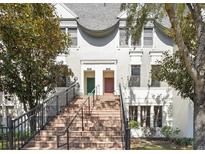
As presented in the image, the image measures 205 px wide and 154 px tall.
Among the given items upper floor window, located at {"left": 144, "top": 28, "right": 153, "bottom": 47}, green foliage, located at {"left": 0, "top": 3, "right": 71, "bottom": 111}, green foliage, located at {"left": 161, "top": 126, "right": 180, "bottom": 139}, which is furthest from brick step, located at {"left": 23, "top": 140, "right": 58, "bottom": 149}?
upper floor window, located at {"left": 144, "top": 28, "right": 153, "bottom": 47}

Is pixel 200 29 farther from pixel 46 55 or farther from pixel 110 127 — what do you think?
pixel 46 55

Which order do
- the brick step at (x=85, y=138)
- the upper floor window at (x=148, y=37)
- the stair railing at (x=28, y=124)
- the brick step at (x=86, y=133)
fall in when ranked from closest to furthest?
the stair railing at (x=28, y=124) → the brick step at (x=85, y=138) → the brick step at (x=86, y=133) → the upper floor window at (x=148, y=37)

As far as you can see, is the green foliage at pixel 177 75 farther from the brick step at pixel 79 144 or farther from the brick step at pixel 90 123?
the brick step at pixel 79 144

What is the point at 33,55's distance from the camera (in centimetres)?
1265

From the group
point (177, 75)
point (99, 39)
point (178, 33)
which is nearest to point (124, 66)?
point (99, 39)

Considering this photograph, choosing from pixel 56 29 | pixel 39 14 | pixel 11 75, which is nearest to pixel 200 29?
pixel 39 14

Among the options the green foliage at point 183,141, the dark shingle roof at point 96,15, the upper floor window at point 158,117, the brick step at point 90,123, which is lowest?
the green foliage at point 183,141

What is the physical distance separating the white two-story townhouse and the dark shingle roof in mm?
76

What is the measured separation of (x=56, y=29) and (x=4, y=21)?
11.2 feet

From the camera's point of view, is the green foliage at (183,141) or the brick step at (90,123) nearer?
the brick step at (90,123)

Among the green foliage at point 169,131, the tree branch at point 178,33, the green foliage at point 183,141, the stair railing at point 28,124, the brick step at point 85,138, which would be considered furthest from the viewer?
the green foliage at point 169,131

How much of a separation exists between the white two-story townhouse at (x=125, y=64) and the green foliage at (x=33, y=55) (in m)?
5.44

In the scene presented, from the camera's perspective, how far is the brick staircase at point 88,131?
31.7 ft

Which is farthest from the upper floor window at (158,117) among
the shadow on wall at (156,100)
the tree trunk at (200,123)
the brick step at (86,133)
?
the tree trunk at (200,123)
